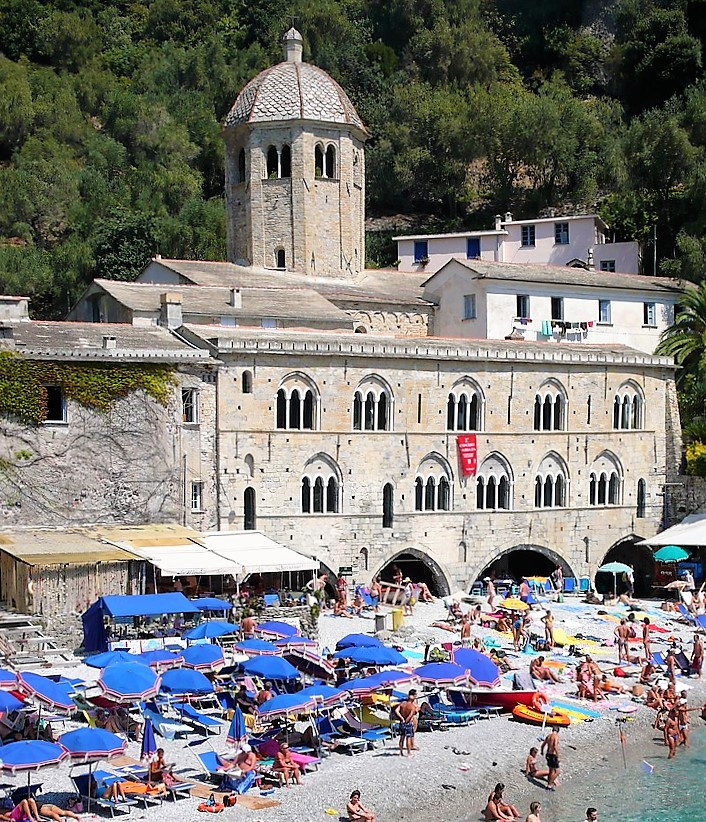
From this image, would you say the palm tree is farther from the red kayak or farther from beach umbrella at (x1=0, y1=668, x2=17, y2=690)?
beach umbrella at (x1=0, y1=668, x2=17, y2=690)

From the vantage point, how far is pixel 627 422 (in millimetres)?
56219

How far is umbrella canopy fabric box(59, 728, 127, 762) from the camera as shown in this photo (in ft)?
92.7

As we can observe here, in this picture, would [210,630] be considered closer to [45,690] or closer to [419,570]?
[45,690]

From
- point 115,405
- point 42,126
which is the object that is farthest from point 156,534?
point 42,126

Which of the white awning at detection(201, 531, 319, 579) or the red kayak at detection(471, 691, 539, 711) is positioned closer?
the red kayak at detection(471, 691, 539, 711)

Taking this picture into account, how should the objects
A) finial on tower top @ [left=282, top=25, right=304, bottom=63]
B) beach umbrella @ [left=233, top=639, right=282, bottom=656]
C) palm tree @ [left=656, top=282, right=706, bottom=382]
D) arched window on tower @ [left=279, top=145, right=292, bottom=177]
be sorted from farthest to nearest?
finial on tower top @ [left=282, top=25, right=304, bottom=63] < arched window on tower @ [left=279, top=145, right=292, bottom=177] < palm tree @ [left=656, top=282, right=706, bottom=382] < beach umbrella @ [left=233, top=639, right=282, bottom=656]

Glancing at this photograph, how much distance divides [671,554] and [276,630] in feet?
63.9

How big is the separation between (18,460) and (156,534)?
4.85m

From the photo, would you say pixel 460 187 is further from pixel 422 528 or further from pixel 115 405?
pixel 115 405

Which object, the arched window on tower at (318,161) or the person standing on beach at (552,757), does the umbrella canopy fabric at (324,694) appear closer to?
the person standing on beach at (552,757)

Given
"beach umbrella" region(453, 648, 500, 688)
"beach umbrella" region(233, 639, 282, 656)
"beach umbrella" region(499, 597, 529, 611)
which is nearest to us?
"beach umbrella" region(453, 648, 500, 688)

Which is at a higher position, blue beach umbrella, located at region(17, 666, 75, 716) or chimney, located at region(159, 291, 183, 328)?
chimney, located at region(159, 291, 183, 328)

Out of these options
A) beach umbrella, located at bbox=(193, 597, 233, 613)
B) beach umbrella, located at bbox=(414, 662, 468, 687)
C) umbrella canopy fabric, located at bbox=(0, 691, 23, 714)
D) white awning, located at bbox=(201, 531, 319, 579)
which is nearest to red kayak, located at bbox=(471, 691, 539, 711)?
beach umbrella, located at bbox=(414, 662, 468, 687)

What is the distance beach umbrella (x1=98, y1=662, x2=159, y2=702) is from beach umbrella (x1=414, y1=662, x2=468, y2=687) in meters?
6.92
